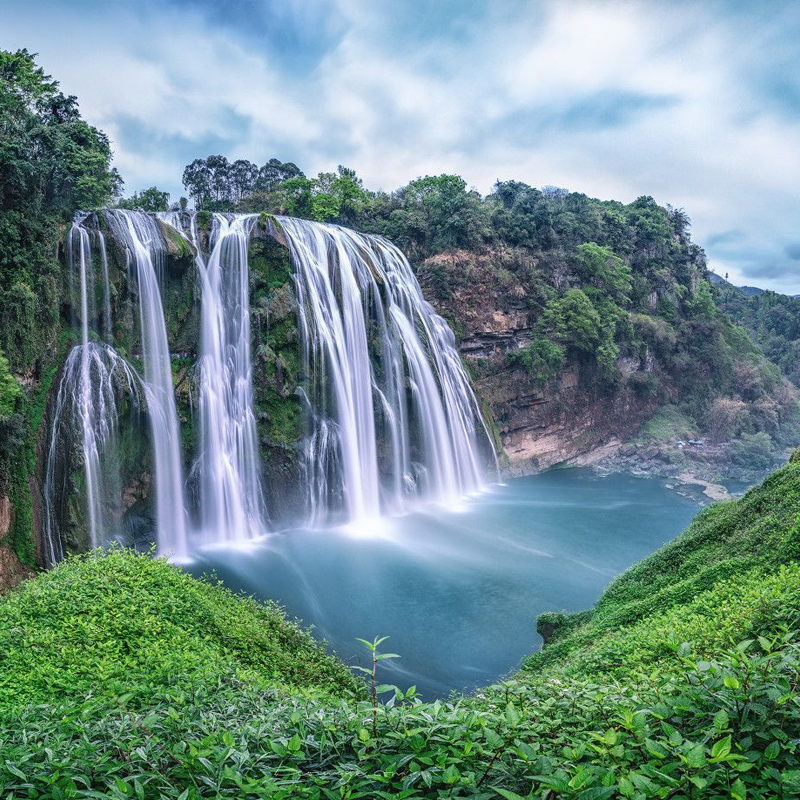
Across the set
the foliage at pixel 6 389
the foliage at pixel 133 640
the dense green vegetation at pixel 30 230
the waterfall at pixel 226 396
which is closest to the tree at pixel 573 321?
the waterfall at pixel 226 396

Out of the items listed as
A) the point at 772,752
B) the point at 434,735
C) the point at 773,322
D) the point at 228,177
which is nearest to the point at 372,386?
the point at 434,735

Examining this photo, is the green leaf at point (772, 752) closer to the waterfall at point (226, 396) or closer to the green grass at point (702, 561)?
the green grass at point (702, 561)

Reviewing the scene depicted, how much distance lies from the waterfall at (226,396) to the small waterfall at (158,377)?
70 centimetres

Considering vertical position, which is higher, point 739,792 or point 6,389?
point 6,389

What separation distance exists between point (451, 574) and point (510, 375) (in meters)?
12.8

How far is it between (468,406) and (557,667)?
15.3 m

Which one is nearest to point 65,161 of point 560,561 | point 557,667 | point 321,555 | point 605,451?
point 321,555

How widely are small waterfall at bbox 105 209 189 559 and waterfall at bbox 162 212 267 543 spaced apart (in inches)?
27.5

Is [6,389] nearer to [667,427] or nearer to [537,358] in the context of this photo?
[537,358]

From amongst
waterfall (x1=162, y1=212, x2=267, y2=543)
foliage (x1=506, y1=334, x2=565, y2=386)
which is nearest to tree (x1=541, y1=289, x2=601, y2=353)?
foliage (x1=506, y1=334, x2=565, y2=386)

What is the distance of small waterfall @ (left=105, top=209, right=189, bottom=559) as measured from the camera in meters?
14.4

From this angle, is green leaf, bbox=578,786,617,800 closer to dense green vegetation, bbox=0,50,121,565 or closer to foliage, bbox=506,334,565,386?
dense green vegetation, bbox=0,50,121,565

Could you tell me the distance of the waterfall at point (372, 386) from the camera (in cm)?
Result: 1711

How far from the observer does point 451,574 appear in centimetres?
1335
